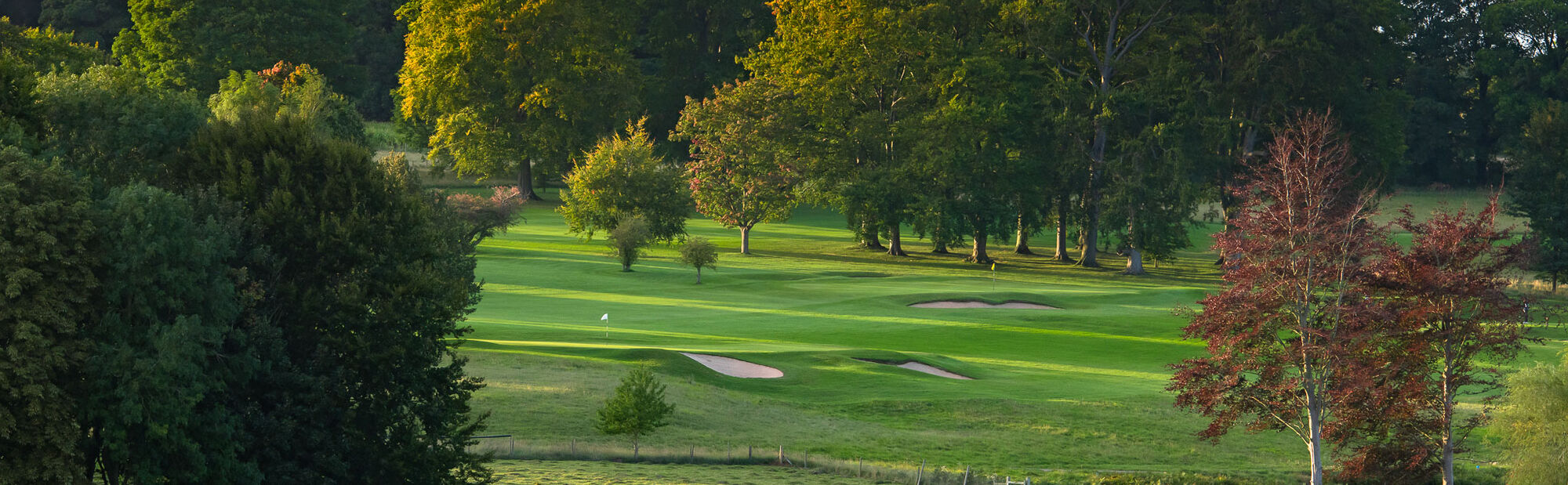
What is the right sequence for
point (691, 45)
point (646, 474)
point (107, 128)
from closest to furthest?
point (107, 128) → point (646, 474) → point (691, 45)

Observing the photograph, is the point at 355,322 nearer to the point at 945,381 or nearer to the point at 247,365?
the point at 247,365

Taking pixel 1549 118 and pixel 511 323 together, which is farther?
pixel 1549 118

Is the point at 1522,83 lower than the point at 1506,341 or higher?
higher

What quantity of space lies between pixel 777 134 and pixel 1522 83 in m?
57.0

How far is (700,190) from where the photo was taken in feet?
249

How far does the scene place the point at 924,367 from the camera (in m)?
39.6

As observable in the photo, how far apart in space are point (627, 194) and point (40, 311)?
52.8m

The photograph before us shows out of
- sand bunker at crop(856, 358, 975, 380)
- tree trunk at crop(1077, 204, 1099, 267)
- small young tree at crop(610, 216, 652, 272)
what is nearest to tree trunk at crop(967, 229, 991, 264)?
tree trunk at crop(1077, 204, 1099, 267)

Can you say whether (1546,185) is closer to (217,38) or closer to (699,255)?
(699,255)

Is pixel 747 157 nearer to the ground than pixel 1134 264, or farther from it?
farther from it

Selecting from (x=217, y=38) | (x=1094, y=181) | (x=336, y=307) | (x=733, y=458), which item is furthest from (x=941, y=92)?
(x=336, y=307)

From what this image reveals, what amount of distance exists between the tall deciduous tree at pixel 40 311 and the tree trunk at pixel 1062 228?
205 feet

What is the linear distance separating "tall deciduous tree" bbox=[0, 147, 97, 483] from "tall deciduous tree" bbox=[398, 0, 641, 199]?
7176 cm

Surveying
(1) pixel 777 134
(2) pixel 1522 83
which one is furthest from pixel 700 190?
(2) pixel 1522 83
